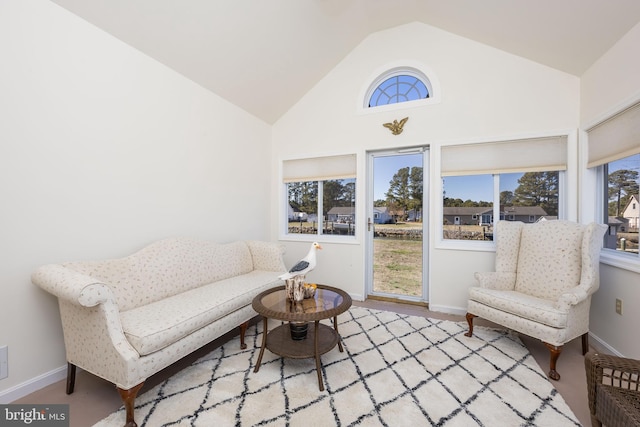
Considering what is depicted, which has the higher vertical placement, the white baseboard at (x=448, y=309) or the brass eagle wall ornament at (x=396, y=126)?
the brass eagle wall ornament at (x=396, y=126)

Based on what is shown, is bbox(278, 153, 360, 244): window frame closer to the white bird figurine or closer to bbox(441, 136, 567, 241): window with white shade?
bbox(441, 136, 567, 241): window with white shade

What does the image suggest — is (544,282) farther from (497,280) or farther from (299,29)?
(299,29)

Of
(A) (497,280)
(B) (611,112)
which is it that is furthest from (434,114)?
(A) (497,280)

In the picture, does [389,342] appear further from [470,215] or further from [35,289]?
[35,289]

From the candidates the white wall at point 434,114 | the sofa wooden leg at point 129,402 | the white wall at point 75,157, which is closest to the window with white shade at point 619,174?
the white wall at point 434,114

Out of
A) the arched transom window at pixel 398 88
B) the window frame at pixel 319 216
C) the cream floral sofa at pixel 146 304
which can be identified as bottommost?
the cream floral sofa at pixel 146 304

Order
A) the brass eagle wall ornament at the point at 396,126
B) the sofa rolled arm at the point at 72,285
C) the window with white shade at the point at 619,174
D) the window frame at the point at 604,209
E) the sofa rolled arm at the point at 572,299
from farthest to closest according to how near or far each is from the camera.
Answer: the brass eagle wall ornament at the point at 396,126, the window frame at the point at 604,209, the window with white shade at the point at 619,174, the sofa rolled arm at the point at 572,299, the sofa rolled arm at the point at 72,285

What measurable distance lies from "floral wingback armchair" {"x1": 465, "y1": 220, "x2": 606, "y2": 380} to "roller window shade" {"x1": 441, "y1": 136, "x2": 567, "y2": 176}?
26.7 inches

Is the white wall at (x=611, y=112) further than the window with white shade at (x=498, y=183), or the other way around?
the window with white shade at (x=498, y=183)

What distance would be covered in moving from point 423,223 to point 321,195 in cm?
152

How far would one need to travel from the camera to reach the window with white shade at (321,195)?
3863 mm

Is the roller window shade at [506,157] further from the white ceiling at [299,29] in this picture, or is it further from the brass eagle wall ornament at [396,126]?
the white ceiling at [299,29]

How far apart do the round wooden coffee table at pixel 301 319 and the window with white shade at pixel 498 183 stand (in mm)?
1995

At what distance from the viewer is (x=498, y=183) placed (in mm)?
3105
